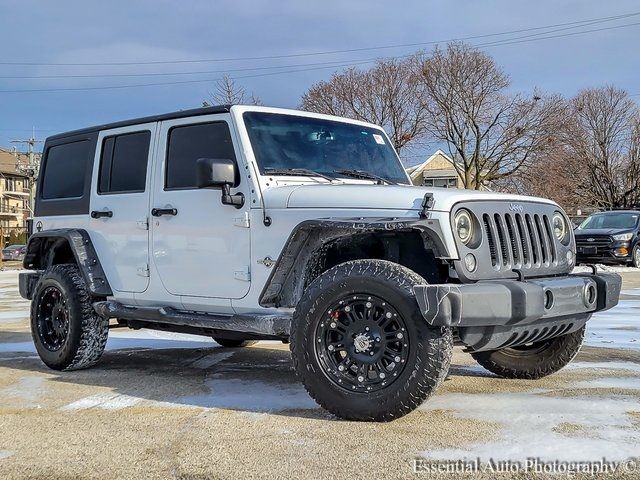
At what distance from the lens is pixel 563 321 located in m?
4.42

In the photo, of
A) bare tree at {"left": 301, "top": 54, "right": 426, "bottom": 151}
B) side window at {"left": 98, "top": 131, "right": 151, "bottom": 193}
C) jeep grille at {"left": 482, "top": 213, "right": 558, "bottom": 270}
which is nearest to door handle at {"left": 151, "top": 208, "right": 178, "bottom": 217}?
side window at {"left": 98, "top": 131, "right": 151, "bottom": 193}

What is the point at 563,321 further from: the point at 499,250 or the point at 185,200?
the point at 185,200

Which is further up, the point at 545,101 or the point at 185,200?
the point at 545,101

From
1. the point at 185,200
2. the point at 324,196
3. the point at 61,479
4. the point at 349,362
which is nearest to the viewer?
the point at 61,479

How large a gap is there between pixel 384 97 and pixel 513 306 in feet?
106

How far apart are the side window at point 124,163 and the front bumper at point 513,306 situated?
9.61ft

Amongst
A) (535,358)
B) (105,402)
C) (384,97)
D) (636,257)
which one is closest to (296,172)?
(105,402)

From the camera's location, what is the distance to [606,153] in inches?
1916

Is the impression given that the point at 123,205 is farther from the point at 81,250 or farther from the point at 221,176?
the point at 221,176

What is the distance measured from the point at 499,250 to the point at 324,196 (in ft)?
3.66

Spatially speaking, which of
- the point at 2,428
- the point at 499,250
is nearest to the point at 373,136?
the point at 499,250

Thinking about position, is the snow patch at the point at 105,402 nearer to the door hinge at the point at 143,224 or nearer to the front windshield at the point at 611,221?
the door hinge at the point at 143,224

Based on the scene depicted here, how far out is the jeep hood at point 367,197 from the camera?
4168 millimetres

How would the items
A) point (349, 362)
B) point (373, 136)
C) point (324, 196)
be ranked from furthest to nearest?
point (373, 136), point (324, 196), point (349, 362)
